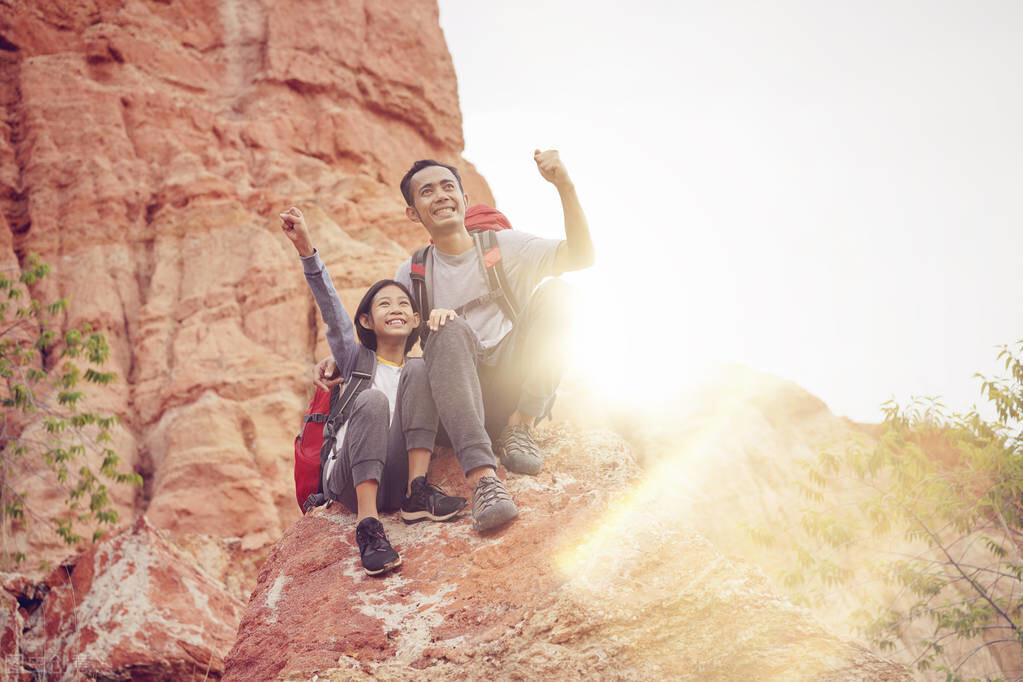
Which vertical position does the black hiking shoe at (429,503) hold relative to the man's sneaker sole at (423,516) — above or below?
above

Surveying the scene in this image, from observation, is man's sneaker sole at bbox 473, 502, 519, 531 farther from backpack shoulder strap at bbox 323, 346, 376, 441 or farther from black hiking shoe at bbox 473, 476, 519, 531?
backpack shoulder strap at bbox 323, 346, 376, 441

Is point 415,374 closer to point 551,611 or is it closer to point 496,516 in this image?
point 496,516

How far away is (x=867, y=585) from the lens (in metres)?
10.7

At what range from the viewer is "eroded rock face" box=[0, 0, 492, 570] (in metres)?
10.7

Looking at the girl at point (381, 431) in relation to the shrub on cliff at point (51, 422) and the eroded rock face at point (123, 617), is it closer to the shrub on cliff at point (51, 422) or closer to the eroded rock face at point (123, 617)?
the eroded rock face at point (123, 617)

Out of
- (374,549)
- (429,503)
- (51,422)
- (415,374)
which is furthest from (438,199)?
(51,422)

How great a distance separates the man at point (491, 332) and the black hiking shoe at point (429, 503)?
0.64 ft

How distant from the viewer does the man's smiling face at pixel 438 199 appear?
4.15m

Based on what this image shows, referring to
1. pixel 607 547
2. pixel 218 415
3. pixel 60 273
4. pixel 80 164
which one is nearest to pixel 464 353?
pixel 607 547

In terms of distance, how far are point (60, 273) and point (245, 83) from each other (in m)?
5.34

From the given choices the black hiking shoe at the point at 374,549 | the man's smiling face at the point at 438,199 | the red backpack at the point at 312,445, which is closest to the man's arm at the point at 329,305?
the red backpack at the point at 312,445

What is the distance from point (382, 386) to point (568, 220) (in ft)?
4.16

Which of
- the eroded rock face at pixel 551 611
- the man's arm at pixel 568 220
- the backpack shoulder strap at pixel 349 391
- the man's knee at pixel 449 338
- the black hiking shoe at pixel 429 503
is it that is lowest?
the eroded rock face at pixel 551 611

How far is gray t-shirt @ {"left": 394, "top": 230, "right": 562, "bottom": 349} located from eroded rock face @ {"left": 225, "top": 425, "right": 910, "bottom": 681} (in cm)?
103
